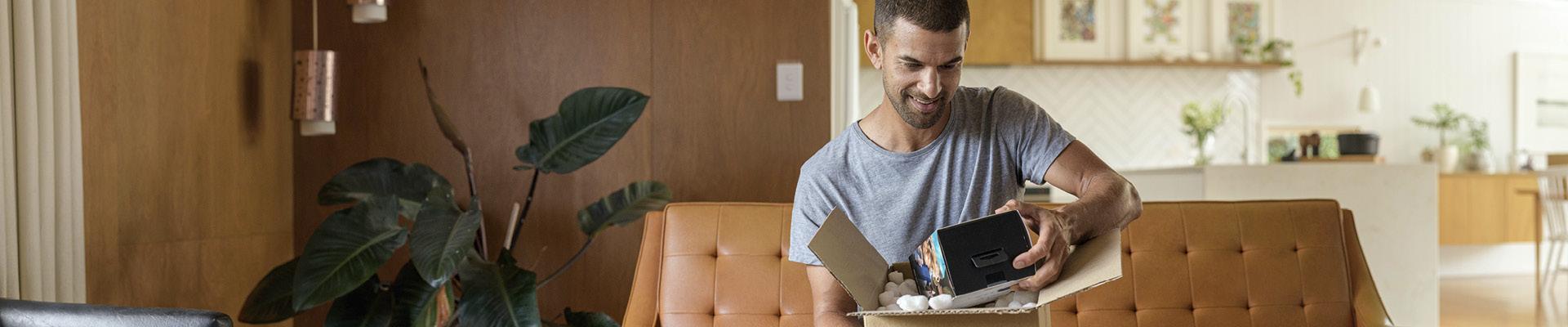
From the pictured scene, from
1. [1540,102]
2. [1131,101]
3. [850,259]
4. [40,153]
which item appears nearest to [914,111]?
[850,259]

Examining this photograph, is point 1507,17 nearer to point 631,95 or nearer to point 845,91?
point 845,91

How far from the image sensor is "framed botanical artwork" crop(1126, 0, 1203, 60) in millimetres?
7023

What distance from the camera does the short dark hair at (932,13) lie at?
1.36 m

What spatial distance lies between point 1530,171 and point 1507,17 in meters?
1.34

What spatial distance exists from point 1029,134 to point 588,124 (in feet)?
4.24

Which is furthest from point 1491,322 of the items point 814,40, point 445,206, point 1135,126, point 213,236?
point 213,236

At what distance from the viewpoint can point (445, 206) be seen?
2422mm

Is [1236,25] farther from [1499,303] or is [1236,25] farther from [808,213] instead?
[808,213]

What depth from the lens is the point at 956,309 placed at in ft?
3.66

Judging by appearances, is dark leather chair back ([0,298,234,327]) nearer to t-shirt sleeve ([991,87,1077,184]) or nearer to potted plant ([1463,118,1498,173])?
t-shirt sleeve ([991,87,1077,184])

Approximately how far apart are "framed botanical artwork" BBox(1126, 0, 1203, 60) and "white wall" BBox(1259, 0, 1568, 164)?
2.86 ft

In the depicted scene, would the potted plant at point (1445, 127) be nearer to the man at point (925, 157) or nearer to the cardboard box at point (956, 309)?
the man at point (925, 157)

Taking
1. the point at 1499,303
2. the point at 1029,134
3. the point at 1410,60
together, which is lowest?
the point at 1499,303

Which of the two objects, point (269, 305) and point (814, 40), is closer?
point (269, 305)
